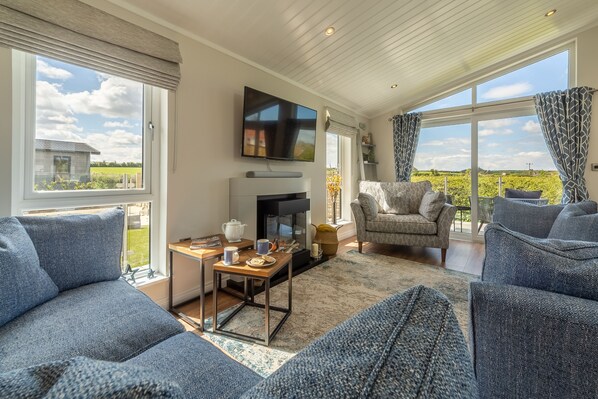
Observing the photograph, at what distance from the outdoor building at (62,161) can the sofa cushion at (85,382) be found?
190 centimetres

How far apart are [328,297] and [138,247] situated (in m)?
1.60

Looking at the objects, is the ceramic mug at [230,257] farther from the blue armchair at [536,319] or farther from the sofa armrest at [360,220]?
the sofa armrest at [360,220]

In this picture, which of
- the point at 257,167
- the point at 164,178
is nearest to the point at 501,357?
the point at 164,178

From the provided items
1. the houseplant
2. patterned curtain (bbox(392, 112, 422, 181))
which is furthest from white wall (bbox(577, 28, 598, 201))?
the houseplant

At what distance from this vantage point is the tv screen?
253cm

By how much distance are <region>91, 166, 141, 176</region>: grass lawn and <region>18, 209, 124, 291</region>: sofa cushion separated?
1.68 feet

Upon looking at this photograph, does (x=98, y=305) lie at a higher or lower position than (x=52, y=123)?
lower

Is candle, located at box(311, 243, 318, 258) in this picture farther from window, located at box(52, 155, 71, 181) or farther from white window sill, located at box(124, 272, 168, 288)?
window, located at box(52, 155, 71, 181)

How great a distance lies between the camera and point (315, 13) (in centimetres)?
220

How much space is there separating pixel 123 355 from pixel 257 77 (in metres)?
2.62

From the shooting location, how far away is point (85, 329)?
0.99 meters

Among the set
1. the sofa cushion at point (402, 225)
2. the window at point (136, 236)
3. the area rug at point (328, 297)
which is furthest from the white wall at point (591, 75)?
the window at point (136, 236)

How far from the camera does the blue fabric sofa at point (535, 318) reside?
2.06ft

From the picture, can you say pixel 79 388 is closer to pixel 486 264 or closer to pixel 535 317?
pixel 535 317
